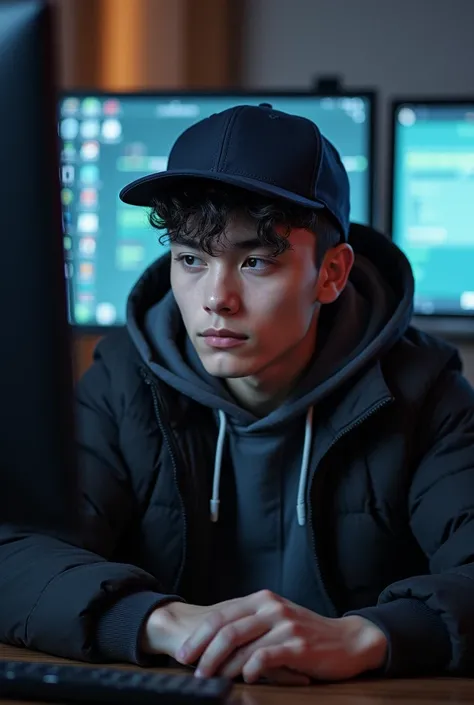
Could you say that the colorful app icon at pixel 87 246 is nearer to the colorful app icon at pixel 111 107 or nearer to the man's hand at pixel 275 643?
the colorful app icon at pixel 111 107

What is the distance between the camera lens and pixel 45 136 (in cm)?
62

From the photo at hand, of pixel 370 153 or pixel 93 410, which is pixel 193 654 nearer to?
pixel 93 410

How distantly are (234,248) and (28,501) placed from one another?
62 centimetres

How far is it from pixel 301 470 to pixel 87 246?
1.17 m

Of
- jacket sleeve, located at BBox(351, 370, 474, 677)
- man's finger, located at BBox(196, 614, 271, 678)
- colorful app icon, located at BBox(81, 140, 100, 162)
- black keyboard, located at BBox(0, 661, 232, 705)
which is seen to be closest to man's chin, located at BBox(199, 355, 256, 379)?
jacket sleeve, located at BBox(351, 370, 474, 677)

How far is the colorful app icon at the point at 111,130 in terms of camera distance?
238cm

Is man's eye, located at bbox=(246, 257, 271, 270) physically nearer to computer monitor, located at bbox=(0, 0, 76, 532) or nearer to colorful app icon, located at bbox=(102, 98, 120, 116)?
computer monitor, located at bbox=(0, 0, 76, 532)

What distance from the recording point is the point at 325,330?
1.48 meters

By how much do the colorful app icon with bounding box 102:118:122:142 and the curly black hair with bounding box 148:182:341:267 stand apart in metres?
1.12

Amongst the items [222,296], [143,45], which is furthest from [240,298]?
[143,45]

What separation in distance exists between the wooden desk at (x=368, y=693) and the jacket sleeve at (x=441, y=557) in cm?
3

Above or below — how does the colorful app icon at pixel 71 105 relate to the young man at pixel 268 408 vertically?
above

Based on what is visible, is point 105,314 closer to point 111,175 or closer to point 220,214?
point 111,175

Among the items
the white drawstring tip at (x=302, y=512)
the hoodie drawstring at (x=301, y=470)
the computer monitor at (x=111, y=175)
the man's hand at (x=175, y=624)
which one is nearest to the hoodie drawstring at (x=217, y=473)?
the hoodie drawstring at (x=301, y=470)
